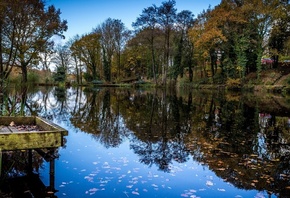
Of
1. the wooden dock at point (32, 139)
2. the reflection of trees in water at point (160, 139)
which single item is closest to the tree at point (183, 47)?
the reflection of trees in water at point (160, 139)

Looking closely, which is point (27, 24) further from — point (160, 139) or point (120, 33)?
point (120, 33)

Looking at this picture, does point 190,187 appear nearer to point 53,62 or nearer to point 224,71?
point 224,71

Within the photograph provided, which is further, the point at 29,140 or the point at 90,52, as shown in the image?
the point at 90,52

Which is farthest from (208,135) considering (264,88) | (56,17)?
(264,88)

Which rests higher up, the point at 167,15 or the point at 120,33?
the point at 167,15

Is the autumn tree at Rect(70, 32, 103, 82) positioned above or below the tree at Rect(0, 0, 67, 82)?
above

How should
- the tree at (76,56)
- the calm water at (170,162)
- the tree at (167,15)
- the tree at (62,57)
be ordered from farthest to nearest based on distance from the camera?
the tree at (62,57)
the tree at (76,56)
the tree at (167,15)
the calm water at (170,162)

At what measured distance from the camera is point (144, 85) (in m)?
50.0

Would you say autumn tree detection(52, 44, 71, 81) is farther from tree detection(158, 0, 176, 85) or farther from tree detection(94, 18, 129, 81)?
tree detection(158, 0, 176, 85)

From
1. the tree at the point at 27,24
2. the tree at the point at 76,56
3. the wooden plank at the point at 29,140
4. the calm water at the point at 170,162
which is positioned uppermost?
the tree at the point at 76,56

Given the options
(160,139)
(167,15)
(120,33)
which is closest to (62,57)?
(120,33)

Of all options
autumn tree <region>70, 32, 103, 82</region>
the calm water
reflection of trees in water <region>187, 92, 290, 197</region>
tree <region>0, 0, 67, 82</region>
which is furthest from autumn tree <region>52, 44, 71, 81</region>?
reflection of trees in water <region>187, 92, 290, 197</region>

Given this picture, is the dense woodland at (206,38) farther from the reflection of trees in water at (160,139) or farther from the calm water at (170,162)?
the calm water at (170,162)

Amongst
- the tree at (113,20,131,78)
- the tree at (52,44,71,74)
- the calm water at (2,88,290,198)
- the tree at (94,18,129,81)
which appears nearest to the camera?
the calm water at (2,88,290,198)
